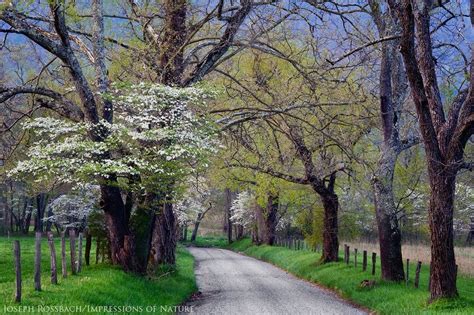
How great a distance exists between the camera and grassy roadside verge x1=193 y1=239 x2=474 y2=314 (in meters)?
11.1

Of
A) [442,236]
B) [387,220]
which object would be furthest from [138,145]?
[387,220]

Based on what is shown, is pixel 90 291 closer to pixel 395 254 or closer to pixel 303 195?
pixel 395 254

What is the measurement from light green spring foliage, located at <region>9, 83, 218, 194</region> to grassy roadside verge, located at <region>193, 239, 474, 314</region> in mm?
5473

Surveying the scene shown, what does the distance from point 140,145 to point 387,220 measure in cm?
796

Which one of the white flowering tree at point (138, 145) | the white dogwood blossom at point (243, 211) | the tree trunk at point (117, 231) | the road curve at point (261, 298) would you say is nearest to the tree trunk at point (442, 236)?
the road curve at point (261, 298)

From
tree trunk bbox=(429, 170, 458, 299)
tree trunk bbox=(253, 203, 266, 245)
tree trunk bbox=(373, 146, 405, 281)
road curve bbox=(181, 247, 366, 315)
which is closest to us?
tree trunk bbox=(429, 170, 458, 299)

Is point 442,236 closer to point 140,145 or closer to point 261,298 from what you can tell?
point 261,298

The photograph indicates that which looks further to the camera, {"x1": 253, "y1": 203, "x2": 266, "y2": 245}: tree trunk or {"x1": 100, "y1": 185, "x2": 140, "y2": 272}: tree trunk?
{"x1": 253, "y1": 203, "x2": 266, "y2": 245}: tree trunk

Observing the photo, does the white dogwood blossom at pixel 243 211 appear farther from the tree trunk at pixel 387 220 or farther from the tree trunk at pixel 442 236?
the tree trunk at pixel 442 236

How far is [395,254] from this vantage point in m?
16.2

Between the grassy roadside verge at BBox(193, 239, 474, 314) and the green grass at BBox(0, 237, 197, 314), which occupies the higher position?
the green grass at BBox(0, 237, 197, 314)

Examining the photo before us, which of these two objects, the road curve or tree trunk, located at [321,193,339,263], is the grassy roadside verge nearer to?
the road curve

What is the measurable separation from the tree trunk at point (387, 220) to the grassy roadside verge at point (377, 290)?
514 mm

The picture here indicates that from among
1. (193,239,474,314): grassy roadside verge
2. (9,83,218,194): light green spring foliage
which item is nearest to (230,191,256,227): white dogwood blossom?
(193,239,474,314): grassy roadside verge
